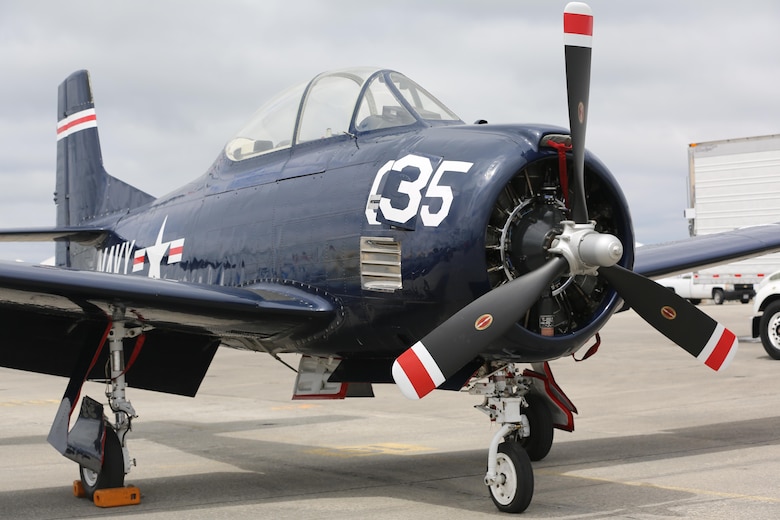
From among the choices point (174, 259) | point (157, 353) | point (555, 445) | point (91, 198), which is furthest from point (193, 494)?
point (91, 198)

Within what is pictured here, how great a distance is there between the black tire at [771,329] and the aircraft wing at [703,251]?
679cm

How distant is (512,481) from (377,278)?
162cm

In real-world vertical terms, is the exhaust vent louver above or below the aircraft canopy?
below

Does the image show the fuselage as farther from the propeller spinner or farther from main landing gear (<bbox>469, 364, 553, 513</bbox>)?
main landing gear (<bbox>469, 364, 553, 513</bbox>)

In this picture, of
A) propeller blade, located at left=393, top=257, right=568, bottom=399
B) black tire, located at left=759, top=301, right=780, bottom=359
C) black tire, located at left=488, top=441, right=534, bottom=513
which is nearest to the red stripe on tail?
propeller blade, located at left=393, top=257, right=568, bottom=399

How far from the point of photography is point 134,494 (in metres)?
7.51

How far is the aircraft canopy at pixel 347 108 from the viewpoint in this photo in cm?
778

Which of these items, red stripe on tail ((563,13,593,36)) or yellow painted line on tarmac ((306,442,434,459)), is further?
yellow painted line on tarmac ((306,442,434,459))

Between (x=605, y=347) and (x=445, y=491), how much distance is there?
15.1 meters

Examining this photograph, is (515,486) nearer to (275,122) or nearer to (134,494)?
(134,494)

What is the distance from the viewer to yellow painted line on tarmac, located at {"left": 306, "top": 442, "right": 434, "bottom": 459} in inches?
377

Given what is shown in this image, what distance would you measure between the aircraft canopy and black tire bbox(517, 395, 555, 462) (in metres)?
2.75

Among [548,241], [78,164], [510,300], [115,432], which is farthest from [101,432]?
[78,164]

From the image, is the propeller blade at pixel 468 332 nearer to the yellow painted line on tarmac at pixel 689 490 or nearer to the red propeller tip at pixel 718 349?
the red propeller tip at pixel 718 349
